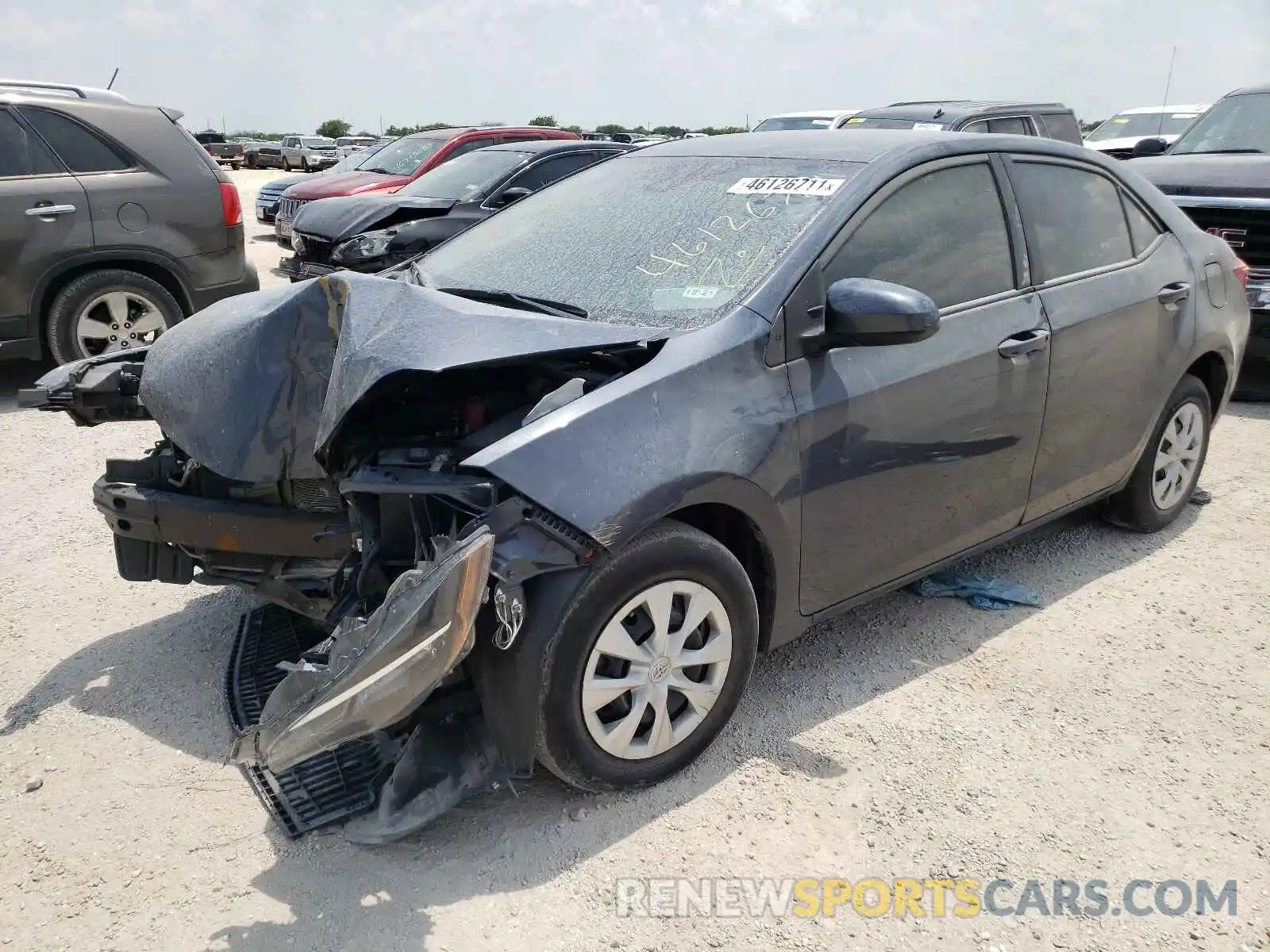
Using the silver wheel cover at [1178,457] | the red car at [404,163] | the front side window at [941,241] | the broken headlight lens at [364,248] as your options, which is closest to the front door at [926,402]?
the front side window at [941,241]

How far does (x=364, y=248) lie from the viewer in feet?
26.9

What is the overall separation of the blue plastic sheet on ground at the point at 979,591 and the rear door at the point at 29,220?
19.0ft

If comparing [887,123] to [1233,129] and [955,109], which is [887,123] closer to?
[955,109]

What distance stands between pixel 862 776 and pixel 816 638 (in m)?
0.85

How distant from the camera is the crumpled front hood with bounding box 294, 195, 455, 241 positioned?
8.55 metres

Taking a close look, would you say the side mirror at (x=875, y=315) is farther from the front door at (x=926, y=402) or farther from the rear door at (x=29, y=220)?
the rear door at (x=29, y=220)

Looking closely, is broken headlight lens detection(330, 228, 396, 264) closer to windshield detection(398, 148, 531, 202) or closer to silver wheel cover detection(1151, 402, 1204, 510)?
windshield detection(398, 148, 531, 202)

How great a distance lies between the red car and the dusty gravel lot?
28.4 ft

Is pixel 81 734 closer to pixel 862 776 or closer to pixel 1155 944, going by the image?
pixel 862 776

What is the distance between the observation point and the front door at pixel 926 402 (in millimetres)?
3057

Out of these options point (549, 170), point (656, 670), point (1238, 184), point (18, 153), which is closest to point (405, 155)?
point (549, 170)

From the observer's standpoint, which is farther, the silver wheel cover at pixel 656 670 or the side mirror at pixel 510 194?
the side mirror at pixel 510 194

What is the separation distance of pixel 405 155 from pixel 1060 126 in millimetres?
7686

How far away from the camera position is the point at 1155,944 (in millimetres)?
2377
